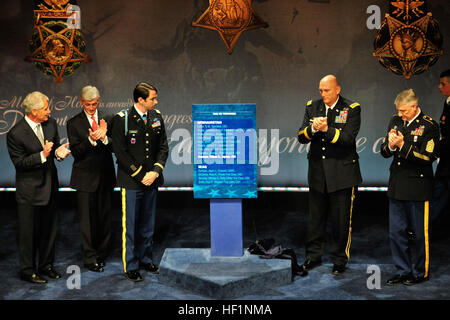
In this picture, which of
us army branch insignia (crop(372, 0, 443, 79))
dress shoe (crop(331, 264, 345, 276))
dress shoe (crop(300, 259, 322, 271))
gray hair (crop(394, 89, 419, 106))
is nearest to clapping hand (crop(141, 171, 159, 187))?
dress shoe (crop(300, 259, 322, 271))

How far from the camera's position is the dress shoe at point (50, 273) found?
185 inches

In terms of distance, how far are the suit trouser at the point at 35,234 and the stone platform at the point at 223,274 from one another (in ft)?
3.44

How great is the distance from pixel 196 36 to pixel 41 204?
3079mm

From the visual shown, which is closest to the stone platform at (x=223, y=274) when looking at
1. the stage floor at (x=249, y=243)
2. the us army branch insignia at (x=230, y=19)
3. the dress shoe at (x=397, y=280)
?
the stage floor at (x=249, y=243)

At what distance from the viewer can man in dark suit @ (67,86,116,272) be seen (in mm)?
4867

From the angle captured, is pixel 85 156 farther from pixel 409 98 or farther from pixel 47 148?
pixel 409 98

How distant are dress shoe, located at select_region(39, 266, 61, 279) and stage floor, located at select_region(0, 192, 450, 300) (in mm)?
64

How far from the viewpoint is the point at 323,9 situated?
21.4 ft

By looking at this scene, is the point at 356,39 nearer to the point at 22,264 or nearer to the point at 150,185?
the point at 150,185

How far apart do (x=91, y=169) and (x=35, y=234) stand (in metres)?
0.76

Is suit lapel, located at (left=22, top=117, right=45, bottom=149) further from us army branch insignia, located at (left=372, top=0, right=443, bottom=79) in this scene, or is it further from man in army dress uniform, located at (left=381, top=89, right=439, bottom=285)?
us army branch insignia, located at (left=372, top=0, right=443, bottom=79)

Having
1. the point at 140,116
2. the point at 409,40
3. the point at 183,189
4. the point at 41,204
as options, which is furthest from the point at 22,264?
the point at 409,40

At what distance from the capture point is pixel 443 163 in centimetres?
571

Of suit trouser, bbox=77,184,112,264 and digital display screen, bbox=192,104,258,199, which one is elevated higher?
digital display screen, bbox=192,104,258,199
